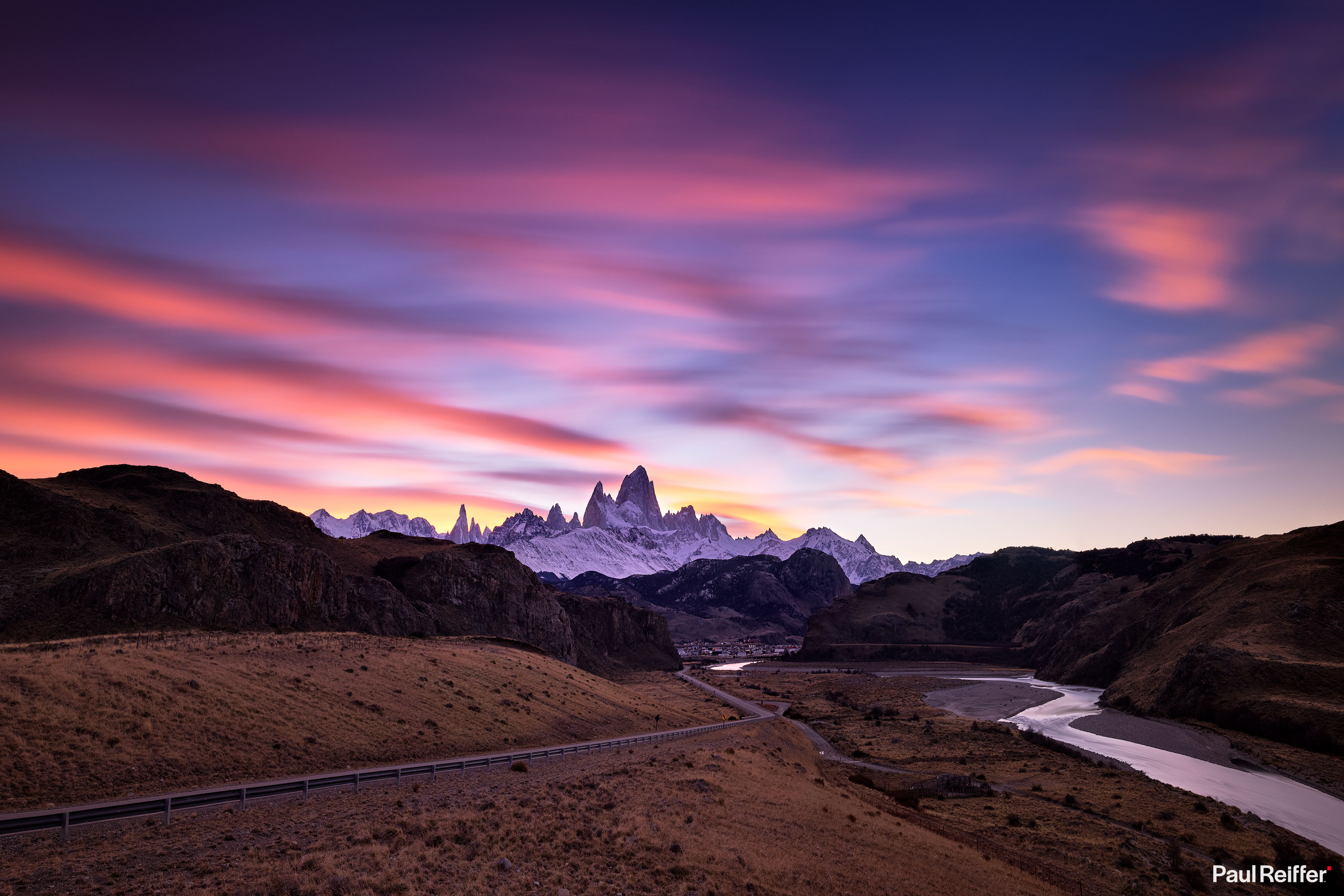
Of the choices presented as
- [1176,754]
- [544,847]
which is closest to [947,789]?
[1176,754]

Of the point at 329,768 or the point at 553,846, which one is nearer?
the point at 553,846

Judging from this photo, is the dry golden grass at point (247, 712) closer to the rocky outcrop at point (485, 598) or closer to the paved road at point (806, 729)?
the paved road at point (806, 729)

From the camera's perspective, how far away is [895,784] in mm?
64062

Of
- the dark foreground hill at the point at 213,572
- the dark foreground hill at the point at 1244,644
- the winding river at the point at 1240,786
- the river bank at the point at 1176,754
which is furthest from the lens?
the dark foreground hill at the point at 1244,644

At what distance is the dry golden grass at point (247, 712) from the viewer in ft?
105

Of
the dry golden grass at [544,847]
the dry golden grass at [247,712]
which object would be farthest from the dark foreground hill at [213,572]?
the dry golden grass at [544,847]

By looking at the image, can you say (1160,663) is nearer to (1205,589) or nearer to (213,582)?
(1205,589)

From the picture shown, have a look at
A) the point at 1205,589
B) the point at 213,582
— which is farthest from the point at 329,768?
the point at 1205,589

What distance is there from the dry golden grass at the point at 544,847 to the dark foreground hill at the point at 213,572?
187ft

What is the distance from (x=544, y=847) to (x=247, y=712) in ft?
81.5

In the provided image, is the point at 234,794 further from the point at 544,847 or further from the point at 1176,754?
the point at 1176,754

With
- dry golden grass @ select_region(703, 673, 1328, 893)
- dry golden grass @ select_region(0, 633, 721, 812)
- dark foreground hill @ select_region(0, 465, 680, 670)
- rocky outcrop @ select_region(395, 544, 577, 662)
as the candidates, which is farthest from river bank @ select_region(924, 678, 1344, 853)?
dark foreground hill @ select_region(0, 465, 680, 670)

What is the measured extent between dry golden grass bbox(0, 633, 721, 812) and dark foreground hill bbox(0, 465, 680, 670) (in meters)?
19.2

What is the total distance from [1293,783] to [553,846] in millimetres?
75555
